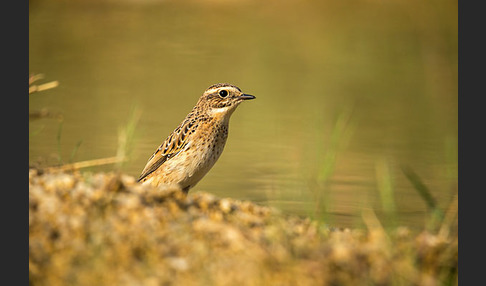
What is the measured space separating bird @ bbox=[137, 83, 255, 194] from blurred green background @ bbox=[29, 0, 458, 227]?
1.18 feet

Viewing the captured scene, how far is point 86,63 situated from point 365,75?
503 centimetres

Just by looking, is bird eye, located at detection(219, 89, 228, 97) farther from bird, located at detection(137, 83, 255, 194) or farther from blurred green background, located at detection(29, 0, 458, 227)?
blurred green background, located at detection(29, 0, 458, 227)

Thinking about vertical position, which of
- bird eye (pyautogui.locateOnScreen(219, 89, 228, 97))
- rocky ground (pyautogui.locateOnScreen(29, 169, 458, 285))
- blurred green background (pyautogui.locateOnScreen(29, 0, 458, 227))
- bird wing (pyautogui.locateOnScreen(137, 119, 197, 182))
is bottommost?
blurred green background (pyautogui.locateOnScreen(29, 0, 458, 227))

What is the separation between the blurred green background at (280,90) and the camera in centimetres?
859

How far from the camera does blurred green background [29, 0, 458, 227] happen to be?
8.59 m

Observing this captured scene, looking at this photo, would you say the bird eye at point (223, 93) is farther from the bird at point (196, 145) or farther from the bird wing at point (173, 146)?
the bird wing at point (173, 146)

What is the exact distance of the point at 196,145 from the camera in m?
7.23

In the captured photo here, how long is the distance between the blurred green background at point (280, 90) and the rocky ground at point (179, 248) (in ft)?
Answer: 1.88

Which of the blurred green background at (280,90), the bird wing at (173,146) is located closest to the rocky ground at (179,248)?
the blurred green background at (280,90)

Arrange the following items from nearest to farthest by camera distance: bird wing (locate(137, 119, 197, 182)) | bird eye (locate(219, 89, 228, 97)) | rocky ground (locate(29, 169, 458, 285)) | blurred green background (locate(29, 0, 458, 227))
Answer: rocky ground (locate(29, 169, 458, 285)) → bird wing (locate(137, 119, 197, 182)) → bird eye (locate(219, 89, 228, 97)) → blurred green background (locate(29, 0, 458, 227))

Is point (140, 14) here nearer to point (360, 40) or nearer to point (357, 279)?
point (360, 40)

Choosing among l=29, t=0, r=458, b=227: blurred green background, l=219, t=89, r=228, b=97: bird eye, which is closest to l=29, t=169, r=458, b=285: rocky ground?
l=29, t=0, r=458, b=227: blurred green background

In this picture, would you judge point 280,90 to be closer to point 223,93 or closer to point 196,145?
point 223,93

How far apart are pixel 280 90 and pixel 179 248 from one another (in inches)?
406
